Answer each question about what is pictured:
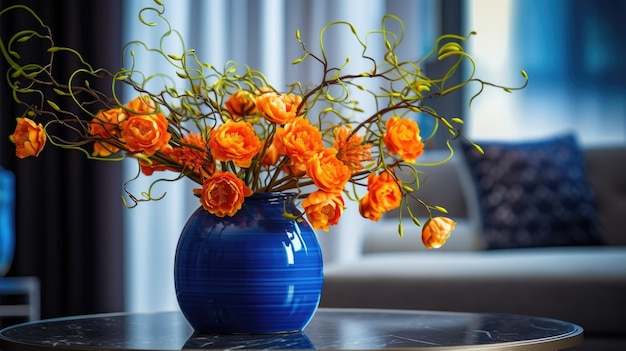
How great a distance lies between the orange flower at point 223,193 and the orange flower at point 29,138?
233 mm

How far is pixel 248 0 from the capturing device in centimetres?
397

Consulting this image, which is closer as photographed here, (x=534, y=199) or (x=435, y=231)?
(x=435, y=231)

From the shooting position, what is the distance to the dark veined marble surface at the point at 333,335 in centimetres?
114

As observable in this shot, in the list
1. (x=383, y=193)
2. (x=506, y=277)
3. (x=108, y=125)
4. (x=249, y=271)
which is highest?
(x=108, y=125)

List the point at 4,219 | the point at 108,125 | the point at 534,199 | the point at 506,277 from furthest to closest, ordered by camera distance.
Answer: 1. the point at 4,219
2. the point at 534,199
3. the point at 506,277
4. the point at 108,125

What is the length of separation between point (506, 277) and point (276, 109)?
1270 millimetres

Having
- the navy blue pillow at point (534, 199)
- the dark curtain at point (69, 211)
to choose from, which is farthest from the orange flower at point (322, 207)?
the dark curtain at point (69, 211)

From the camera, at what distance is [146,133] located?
3.99ft

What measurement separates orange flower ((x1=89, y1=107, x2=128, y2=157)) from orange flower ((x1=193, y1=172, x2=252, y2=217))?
0.16 meters

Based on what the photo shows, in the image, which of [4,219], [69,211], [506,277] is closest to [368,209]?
[506,277]

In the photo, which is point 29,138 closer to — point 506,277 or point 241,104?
point 241,104

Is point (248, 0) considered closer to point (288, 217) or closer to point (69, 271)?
point (69, 271)

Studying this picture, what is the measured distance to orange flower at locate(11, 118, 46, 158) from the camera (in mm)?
1242

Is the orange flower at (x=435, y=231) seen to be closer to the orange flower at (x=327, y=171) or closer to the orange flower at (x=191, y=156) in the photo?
the orange flower at (x=327, y=171)
